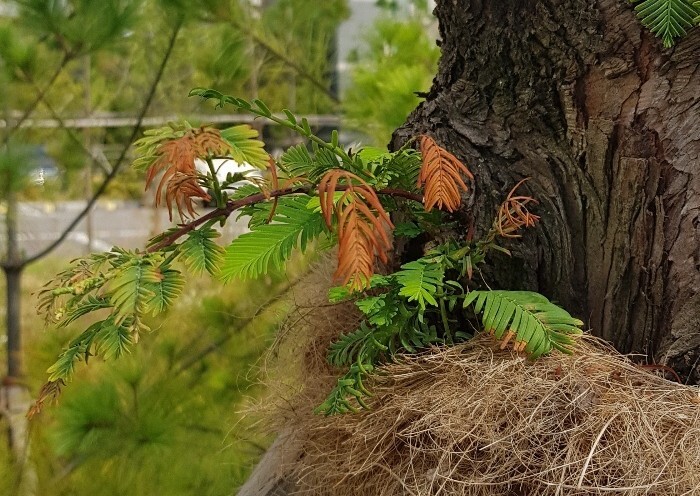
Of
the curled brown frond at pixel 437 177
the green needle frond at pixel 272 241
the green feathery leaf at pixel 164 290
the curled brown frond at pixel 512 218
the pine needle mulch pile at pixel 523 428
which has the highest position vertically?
the curled brown frond at pixel 437 177

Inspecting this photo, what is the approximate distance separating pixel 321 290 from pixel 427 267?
20 centimetres

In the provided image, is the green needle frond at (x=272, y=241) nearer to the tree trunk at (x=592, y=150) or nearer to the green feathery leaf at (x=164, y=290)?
the green feathery leaf at (x=164, y=290)

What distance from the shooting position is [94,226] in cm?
372

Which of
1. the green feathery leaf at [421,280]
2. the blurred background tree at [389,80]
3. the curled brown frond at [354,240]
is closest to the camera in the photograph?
the curled brown frond at [354,240]

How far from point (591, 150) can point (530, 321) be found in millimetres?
164

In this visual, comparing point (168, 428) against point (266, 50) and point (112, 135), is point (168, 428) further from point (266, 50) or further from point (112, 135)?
point (112, 135)

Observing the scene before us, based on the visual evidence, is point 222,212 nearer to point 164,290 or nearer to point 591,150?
point 164,290

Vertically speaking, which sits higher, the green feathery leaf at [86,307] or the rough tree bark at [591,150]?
the rough tree bark at [591,150]

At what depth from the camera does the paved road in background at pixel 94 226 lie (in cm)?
174

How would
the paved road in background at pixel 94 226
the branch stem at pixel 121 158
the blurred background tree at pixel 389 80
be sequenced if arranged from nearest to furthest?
the blurred background tree at pixel 389 80, the branch stem at pixel 121 158, the paved road in background at pixel 94 226

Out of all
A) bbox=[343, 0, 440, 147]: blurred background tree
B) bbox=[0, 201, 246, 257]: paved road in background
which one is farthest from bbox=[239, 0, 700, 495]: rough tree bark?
bbox=[343, 0, 440, 147]: blurred background tree

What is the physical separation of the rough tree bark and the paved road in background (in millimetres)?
343

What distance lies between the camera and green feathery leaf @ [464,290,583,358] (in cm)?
48

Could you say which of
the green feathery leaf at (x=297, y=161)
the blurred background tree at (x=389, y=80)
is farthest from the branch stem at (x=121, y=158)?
the green feathery leaf at (x=297, y=161)
